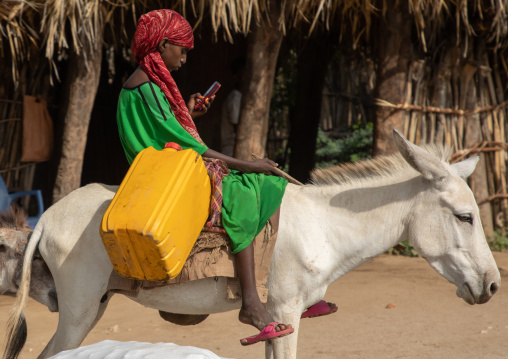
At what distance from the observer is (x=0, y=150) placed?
731 cm

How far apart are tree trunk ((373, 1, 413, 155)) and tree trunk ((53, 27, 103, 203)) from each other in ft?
10.1

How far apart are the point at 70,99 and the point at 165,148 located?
3.40 meters

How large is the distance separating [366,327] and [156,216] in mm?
2843

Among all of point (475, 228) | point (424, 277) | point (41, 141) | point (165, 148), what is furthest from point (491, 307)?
point (41, 141)

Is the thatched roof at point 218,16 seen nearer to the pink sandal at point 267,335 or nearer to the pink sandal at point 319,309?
the pink sandal at point 319,309

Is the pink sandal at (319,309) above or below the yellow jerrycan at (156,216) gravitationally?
below

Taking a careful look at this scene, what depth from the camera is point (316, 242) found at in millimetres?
3119

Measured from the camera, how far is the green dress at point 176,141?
9.61ft

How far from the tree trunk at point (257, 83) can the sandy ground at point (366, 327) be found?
1681 mm

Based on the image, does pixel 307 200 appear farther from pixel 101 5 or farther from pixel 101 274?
pixel 101 5

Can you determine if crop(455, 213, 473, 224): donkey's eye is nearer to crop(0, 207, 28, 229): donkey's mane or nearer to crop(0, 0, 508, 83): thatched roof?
crop(0, 207, 28, 229): donkey's mane

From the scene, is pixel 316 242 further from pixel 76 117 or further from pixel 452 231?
pixel 76 117

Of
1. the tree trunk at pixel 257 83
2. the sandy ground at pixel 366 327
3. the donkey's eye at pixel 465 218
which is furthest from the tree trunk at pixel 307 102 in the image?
the donkey's eye at pixel 465 218

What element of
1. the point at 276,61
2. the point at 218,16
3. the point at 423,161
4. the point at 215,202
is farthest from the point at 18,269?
the point at 276,61
